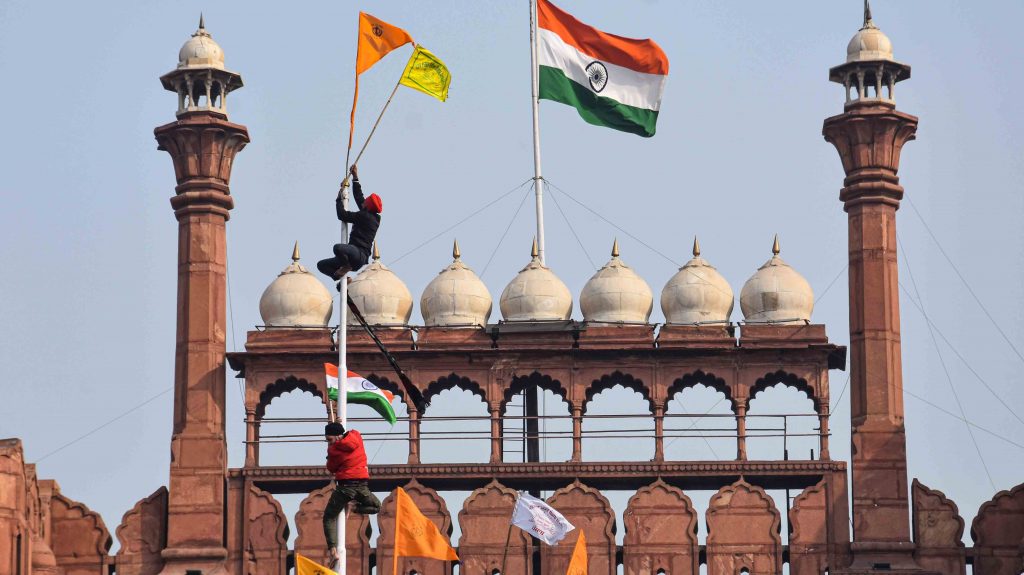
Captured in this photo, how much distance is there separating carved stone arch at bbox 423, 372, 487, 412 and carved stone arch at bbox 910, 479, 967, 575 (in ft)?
28.9

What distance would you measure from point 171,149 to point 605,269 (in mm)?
9153

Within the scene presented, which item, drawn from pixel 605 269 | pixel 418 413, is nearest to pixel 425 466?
pixel 418 413

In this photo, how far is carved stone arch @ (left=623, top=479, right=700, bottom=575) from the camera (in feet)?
179

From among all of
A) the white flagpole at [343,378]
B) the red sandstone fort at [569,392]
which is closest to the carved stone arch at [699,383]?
the red sandstone fort at [569,392]

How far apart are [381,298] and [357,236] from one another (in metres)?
19.9

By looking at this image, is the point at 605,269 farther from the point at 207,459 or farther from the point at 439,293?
the point at 207,459

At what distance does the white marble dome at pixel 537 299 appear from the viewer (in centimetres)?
5631

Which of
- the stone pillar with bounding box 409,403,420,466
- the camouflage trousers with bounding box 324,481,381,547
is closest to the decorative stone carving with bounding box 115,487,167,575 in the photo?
the stone pillar with bounding box 409,403,420,466

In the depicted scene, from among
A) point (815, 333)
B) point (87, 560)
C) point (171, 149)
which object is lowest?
point (87, 560)

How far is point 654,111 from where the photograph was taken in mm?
59031

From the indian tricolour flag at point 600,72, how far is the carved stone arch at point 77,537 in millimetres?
12922

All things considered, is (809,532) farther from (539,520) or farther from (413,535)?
(413,535)

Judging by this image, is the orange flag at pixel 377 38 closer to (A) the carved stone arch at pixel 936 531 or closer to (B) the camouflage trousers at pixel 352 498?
(B) the camouflage trousers at pixel 352 498

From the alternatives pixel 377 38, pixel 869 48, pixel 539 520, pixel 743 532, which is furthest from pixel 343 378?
pixel 869 48
